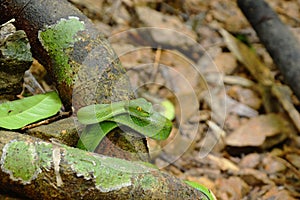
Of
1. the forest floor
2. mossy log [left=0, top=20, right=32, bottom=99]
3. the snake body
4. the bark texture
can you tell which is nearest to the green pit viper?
the snake body

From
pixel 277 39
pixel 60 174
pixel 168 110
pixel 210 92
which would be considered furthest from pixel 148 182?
pixel 277 39

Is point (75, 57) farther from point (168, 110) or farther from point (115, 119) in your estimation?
point (168, 110)

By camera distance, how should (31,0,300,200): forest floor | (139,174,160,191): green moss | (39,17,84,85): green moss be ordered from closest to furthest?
(139,174,160,191): green moss < (39,17,84,85): green moss < (31,0,300,200): forest floor

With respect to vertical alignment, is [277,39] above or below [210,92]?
above

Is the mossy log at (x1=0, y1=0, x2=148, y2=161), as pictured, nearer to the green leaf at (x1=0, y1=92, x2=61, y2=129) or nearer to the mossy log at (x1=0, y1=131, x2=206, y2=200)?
the green leaf at (x1=0, y1=92, x2=61, y2=129)

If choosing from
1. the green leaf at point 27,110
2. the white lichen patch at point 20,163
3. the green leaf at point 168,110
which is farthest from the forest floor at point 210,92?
the white lichen patch at point 20,163

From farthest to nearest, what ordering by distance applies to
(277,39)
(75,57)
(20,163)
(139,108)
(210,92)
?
(210,92), (277,39), (75,57), (139,108), (20,163)
